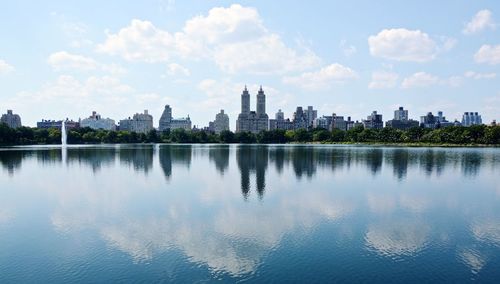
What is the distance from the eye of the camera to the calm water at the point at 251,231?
16500mm

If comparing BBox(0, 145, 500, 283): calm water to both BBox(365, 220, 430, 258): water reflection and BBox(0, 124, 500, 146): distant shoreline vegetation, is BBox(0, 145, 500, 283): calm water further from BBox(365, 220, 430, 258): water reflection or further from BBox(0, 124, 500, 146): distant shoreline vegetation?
BBox(0, 124, 500, 146): distant shoreline vegetation

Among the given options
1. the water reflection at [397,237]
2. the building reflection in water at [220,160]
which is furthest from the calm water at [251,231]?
the building reflection in water at [220,160]

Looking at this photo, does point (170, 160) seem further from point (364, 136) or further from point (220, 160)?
point (364, 136)

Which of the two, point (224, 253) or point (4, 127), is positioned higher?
point (4, 127)

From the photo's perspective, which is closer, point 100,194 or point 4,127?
point 100,194

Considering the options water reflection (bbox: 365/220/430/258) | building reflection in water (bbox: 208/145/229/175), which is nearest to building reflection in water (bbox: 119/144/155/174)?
building reflection in water (bbox: 208/145/229/175)

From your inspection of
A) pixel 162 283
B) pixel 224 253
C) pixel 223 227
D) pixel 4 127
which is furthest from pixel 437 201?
pixel 4 127

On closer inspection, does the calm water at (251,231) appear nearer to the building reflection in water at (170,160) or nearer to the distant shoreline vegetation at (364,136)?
the building reflection in water at (170,160)

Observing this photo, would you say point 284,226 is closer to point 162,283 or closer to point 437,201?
point 162,283

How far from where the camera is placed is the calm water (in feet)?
54.1

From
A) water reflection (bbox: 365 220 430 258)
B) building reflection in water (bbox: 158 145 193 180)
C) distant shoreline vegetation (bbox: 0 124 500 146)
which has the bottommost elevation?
water reflection (bbox: 365 220 430 258)

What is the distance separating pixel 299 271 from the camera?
53.6 feet

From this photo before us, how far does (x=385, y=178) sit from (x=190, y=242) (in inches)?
1328

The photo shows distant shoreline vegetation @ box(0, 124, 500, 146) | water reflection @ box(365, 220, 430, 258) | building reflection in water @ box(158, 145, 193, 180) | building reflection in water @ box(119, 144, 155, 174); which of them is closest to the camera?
water reflection @ box(365, 220, 430, 258)
